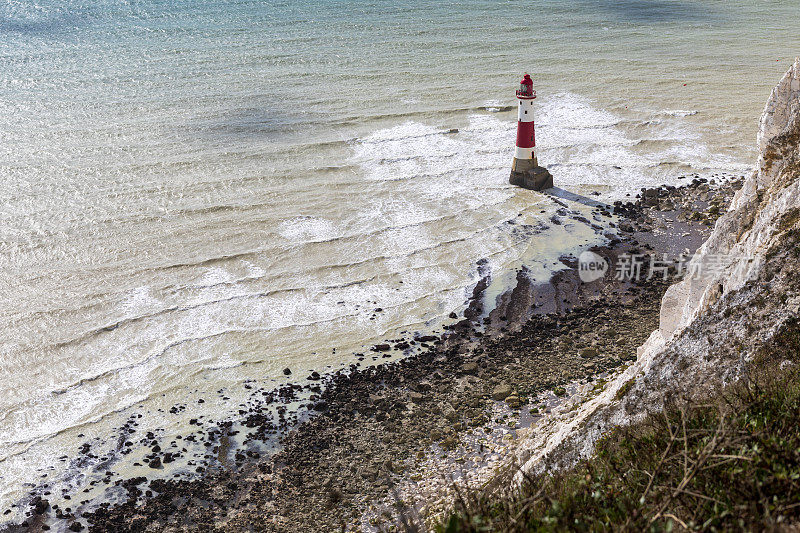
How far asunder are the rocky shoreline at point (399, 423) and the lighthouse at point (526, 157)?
18.4ft

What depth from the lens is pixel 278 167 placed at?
23.1 m

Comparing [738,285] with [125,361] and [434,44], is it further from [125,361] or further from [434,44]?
[434,44]

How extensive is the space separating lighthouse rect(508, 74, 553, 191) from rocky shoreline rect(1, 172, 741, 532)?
5.60m

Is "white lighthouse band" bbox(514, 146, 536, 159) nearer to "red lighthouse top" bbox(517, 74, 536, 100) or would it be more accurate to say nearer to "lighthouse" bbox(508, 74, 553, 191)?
"lighthouse" bbox(508, 74, 553, 191)

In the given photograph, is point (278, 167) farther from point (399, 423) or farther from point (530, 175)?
point (399, 423)

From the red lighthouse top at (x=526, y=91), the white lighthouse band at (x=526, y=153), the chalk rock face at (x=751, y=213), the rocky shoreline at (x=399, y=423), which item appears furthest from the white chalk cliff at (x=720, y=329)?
the white lighthouse band at (x=526, y=153)

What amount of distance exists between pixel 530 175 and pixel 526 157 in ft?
1.86

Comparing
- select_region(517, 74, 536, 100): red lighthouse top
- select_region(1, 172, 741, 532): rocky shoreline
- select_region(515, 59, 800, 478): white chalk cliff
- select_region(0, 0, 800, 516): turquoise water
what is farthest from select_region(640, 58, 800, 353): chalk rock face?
select_region(517, 74, 536, 100): red lighthouse top

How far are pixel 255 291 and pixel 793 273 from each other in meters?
11.5

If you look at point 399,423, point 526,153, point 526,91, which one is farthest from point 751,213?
point 526,153

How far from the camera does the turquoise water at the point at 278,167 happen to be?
14.4 metres

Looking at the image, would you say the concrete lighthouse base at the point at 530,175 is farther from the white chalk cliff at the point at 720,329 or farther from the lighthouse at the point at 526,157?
the white chalk cliff at the point at 720,329

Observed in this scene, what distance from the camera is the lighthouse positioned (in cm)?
2036

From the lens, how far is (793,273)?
729 centimetres
